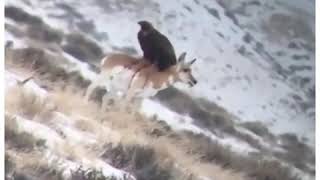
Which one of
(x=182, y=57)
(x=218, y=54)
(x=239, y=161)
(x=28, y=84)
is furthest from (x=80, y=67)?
(x=239, y=161)

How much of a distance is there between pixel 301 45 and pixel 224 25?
24 centimetres

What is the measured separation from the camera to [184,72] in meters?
1.68

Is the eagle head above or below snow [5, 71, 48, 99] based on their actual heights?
above

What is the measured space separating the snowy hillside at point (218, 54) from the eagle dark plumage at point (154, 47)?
2 cm

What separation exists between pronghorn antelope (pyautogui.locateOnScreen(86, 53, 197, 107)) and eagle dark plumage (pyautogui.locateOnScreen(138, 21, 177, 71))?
15mm

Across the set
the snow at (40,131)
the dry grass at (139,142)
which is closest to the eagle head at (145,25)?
the dry grass at (139,142)

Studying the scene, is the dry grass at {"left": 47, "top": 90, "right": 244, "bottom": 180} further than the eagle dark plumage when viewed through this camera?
No

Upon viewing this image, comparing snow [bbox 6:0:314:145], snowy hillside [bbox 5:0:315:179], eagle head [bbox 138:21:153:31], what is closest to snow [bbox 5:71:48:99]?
snowy hillside [bbox 5:0:315:179]

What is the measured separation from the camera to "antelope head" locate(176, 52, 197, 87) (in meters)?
1.67

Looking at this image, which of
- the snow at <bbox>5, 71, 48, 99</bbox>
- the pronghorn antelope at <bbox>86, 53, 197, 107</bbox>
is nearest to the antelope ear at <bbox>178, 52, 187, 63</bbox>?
the pronghorn antelope at <bbox>86, 53, 197, 107</bbox>

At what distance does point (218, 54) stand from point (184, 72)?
0.12 m

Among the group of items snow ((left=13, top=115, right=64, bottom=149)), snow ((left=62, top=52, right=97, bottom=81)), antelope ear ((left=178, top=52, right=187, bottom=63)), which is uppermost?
antelope ear ((left=178, top=52, right=187, bottom=63))

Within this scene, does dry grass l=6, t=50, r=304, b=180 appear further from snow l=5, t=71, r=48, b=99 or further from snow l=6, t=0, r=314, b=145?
snow l=6, t=0, r=314, b=145

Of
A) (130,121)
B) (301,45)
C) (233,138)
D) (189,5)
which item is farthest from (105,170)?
(301,45)
